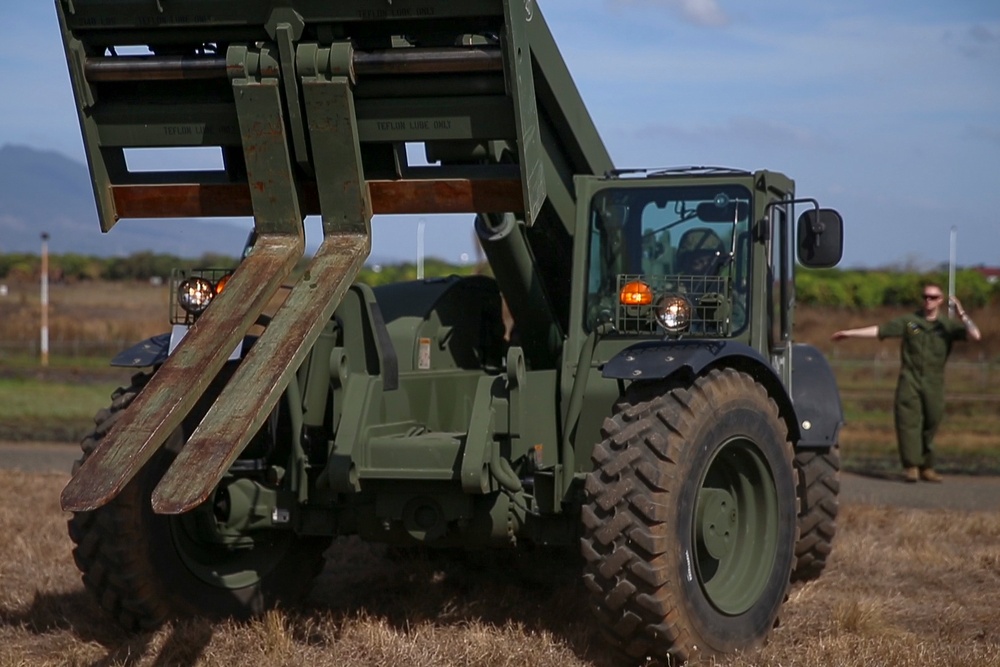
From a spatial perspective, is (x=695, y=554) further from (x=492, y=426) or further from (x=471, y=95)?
(x=471, y=95)

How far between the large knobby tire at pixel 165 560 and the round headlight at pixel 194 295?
55 centimetres

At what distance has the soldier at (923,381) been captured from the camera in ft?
43.1

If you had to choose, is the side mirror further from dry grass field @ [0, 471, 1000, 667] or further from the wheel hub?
dry grass field @ [0, 471, 1000, 667]

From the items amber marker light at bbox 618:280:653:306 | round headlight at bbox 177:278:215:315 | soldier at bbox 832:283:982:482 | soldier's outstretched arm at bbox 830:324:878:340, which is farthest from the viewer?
soldier at bbox 832:283:982:482

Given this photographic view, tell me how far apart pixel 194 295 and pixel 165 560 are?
1.25m

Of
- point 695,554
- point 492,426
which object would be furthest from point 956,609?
point 492,426

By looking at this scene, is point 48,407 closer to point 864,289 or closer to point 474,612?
point 474,612

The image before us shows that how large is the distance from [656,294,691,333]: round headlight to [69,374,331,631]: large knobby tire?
223 cm

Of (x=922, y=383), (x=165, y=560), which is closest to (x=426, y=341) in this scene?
(x=165, y=560)

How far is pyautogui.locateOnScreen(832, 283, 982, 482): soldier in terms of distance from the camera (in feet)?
43.1

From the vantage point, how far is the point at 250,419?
4.94m

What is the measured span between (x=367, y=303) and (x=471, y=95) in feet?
4.19

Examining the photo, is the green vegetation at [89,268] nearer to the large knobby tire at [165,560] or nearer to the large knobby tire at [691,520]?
the large knobby tire at [165,560]

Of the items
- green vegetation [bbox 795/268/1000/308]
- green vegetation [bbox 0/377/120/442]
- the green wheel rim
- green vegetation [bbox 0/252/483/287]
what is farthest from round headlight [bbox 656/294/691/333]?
green vegetation [bbox 0/252/483/287]
